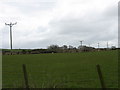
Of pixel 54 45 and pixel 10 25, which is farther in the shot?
pixel 54 45

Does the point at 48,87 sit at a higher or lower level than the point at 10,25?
lower

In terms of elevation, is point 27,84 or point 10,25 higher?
point 10,25

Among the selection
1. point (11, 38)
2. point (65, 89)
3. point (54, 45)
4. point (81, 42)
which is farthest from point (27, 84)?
point (81, 42)

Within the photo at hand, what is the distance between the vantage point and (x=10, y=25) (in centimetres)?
13238

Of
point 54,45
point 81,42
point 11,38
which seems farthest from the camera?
point 81,42

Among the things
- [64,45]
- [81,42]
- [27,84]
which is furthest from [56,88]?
[81,42]

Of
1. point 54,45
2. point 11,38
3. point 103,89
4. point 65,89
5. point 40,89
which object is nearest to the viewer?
point 103,89

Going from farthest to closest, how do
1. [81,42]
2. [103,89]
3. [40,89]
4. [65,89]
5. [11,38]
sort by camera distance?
[81,42] < [11,38] < [65,89] < [40,89] < [103,89]

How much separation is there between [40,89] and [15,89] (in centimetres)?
117

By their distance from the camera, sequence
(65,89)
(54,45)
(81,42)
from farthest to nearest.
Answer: (81,42), (54,45), (65,89)

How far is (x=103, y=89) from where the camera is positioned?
9.47 meters

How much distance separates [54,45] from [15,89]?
143277 mm

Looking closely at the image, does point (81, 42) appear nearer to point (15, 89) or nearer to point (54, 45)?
point (54, 45)

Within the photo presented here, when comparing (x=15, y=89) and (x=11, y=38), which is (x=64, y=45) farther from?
(x=15, y=89)
